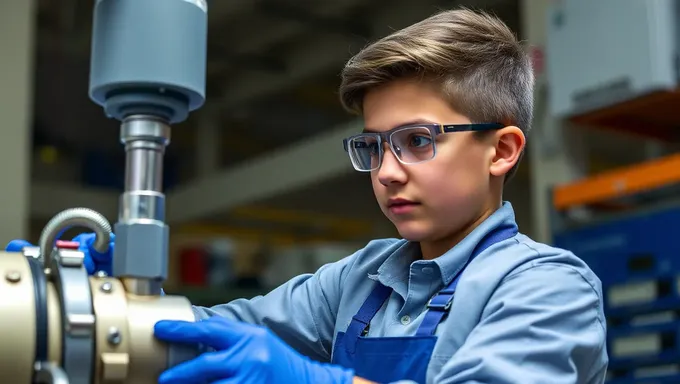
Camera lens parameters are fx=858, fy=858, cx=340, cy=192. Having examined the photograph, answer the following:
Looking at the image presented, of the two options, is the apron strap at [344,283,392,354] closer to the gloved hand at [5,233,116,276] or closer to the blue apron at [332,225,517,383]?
the blue apron at [332,225,517,383]

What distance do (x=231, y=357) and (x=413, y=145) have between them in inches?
15.5

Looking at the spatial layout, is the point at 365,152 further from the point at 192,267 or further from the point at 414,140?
the point at 192,267

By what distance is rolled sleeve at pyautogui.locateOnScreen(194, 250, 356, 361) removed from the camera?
117 centimetres

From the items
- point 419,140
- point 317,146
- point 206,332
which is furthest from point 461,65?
point 317,146

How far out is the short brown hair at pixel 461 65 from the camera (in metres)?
1.06

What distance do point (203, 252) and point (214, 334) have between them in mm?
4648

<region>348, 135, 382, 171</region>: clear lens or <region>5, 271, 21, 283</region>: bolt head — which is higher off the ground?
<region>348, 135, 382, 171</region>: clear lens

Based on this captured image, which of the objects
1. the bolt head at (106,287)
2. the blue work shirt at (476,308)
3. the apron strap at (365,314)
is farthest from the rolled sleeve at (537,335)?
the bolt head at (106,287)

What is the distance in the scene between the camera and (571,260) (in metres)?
0.96

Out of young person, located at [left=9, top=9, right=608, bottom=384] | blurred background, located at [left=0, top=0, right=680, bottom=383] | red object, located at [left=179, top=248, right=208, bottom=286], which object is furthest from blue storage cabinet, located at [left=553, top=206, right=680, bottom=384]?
red object, located at [left=179, top=248, right=208, bottom=286]

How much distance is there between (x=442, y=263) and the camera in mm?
1052

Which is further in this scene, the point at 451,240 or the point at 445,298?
the point at 451,240

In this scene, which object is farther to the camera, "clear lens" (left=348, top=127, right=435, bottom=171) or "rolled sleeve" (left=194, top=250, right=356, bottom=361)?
"rolled sleeve" (left=194, top=250, right=356, bottom=361)

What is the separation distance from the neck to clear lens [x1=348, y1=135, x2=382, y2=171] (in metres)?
0.13
